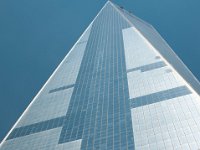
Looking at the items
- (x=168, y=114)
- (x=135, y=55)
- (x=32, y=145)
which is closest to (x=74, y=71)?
(x=135, y=55)

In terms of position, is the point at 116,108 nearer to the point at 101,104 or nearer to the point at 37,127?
the point at 101,104

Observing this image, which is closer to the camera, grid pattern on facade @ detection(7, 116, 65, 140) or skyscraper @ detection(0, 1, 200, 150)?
skyscraper @ detection(0, 1, 200, 150)

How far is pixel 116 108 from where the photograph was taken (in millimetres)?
49594

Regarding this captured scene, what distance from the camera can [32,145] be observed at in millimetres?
47406

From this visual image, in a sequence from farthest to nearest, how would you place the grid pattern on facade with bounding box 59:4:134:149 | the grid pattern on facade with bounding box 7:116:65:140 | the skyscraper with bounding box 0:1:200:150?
the grid pattern on facade with bounding box 7:116:65:140, the grid pattern on facade with bounding box 59:4:134:149, the skyscraper with bounding box 0:1:200:150

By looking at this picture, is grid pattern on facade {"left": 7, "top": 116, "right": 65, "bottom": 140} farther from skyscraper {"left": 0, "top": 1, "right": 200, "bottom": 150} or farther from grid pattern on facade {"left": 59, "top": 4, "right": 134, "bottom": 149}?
grid pattern on facade {"left": 59, "top": 4, "right": 134, "bottom": 149}

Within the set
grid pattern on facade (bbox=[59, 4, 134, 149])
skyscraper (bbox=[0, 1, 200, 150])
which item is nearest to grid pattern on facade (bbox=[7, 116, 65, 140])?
skyscraper (bbox=[0, 1, 200, 150])

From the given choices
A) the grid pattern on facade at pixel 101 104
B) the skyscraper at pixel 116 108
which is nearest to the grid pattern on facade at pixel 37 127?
the skyscraper at pixel 116 108

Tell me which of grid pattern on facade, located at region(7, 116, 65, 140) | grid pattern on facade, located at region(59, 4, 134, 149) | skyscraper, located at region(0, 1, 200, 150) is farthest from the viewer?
grid pattern on facade, located at region(7, 116, 65, 140)

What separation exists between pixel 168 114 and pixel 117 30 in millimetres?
63359

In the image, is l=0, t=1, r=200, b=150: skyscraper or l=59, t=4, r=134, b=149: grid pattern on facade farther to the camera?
l=59, t=4, r=134, b=149: grid pattern on facade

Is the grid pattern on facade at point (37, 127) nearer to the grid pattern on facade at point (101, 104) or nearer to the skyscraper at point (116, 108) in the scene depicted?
the skyscraper at point (116, 108)

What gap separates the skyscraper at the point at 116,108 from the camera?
39041 mm

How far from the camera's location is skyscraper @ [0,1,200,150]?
39.0m
